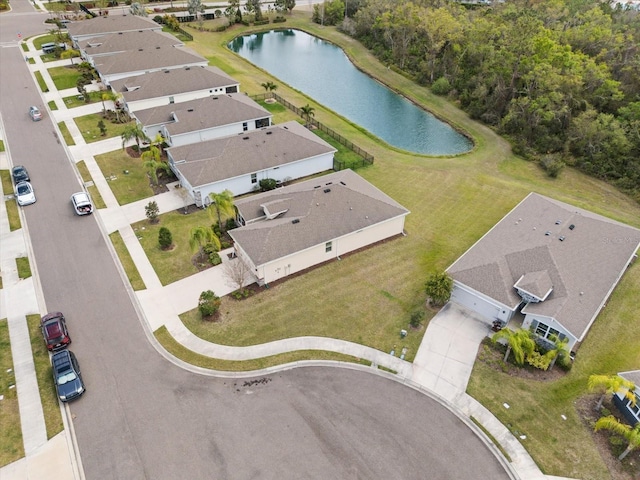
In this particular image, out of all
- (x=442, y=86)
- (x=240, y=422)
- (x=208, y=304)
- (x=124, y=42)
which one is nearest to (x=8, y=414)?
(x=208, y=304)

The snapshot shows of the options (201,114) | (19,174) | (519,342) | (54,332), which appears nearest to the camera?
(519,342)

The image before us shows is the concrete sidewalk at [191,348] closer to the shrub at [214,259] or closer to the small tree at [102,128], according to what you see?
the shrub at [214,259]

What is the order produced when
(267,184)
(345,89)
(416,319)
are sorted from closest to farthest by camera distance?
(416,319) < (267,184) < (345,89)

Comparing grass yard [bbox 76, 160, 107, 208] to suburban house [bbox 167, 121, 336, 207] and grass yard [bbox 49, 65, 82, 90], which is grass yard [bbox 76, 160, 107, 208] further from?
grass yard [bbox 49, 65, 82, 90]

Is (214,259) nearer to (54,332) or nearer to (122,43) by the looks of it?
(54,332)

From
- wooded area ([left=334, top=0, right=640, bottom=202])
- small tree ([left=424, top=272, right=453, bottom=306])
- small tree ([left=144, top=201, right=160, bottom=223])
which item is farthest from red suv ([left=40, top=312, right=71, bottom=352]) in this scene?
wooded area ([left=334, top=0, right=640, bottom=202])

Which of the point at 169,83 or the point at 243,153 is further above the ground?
the point at 169,83

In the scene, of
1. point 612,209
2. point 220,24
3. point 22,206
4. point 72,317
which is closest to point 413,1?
point 220,24

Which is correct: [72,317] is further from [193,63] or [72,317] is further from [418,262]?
[193,63]
